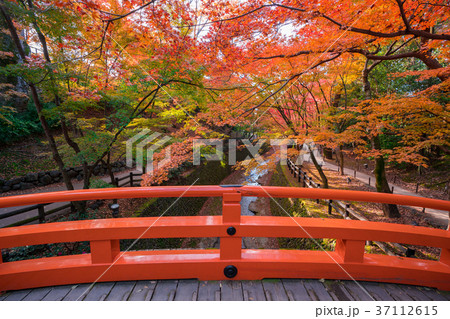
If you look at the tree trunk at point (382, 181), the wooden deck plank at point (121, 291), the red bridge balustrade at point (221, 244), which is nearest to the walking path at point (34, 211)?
the red bridge balustrade at point (221, 244)

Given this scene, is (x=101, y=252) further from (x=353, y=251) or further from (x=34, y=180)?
(x=34, y=180)

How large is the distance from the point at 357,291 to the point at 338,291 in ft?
0.62

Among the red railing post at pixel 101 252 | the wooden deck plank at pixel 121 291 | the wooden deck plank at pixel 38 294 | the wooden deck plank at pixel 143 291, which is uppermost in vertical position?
the red railing post at pixel 101 252

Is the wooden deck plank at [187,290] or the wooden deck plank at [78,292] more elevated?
the wooden deck plank at [187,290]

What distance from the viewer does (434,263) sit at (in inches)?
79.7

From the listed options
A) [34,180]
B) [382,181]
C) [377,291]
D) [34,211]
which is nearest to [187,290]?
[377,291]

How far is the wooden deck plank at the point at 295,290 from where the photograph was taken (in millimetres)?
1729

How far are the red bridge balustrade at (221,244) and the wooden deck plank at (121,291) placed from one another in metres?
0.05

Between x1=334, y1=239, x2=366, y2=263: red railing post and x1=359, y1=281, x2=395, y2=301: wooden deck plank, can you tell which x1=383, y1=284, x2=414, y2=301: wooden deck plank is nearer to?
x1=359, y1=281, x2=395, y2=301: wooden deck plank

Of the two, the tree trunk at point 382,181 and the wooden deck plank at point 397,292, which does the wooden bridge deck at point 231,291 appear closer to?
the wooden deck plank at point 397,292

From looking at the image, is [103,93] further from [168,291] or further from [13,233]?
[168,291]

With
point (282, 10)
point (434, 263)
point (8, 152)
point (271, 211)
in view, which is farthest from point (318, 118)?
point (8, 152)

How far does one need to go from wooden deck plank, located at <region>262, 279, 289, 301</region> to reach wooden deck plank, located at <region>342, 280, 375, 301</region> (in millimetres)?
646

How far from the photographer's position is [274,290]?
70.7 inches
